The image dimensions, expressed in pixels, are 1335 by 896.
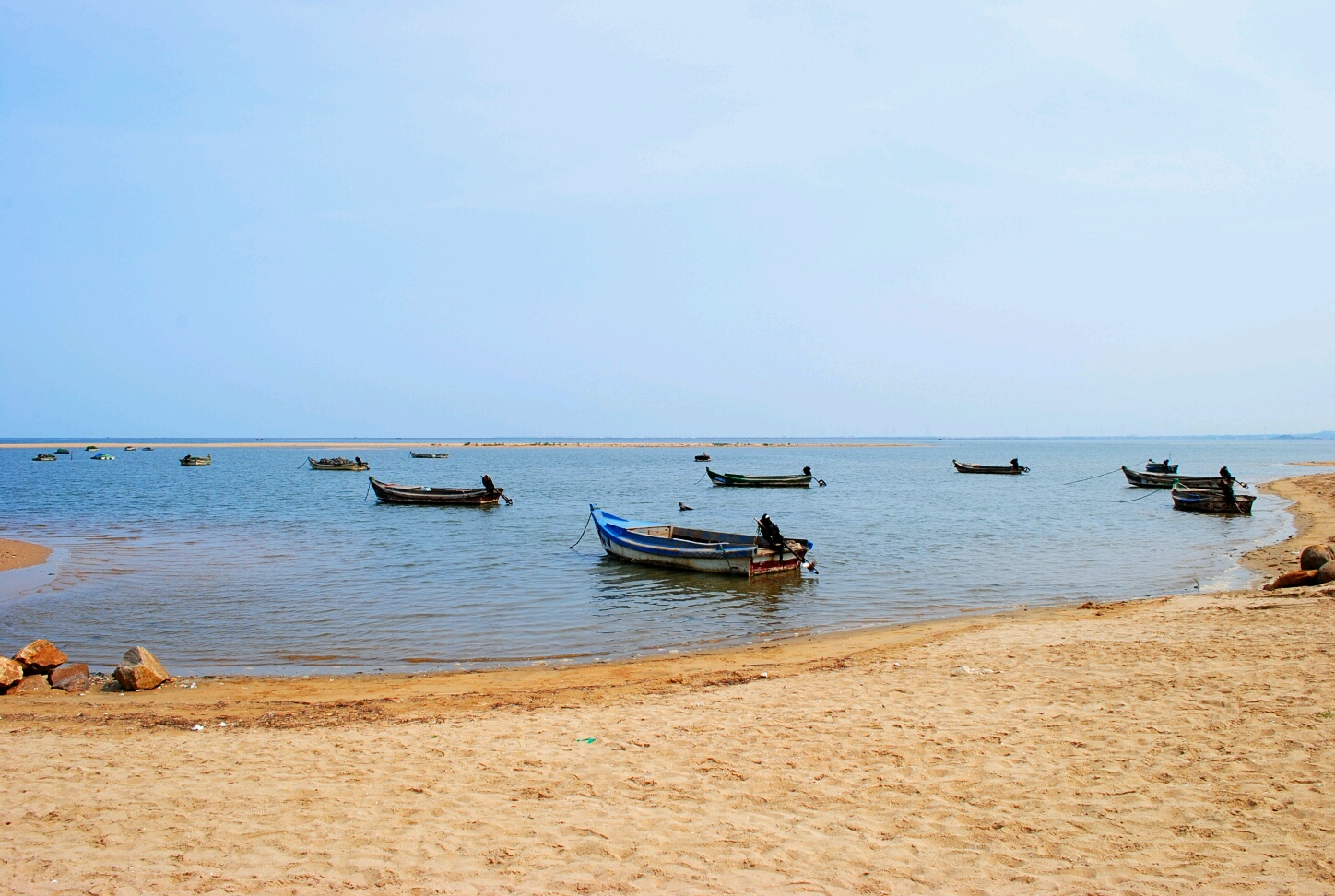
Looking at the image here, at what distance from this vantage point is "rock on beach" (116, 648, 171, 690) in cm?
1072

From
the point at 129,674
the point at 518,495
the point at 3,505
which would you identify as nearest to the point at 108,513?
the point at 3,505

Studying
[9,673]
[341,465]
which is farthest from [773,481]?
[9,673]

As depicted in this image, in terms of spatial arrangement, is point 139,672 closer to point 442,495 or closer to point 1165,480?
point 442,495

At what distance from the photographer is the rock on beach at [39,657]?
1105 centimetres

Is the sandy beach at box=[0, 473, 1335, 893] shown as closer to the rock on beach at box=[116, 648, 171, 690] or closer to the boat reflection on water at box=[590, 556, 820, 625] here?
the rock on beach at box=[116, 648, 171, 690]

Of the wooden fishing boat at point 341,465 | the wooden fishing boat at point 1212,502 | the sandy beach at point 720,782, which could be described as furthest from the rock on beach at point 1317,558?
the wooden fishing boat at point 341,465

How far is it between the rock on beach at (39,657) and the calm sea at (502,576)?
51.6 inches

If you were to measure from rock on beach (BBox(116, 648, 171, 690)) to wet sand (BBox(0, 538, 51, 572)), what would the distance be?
13677 millimetres

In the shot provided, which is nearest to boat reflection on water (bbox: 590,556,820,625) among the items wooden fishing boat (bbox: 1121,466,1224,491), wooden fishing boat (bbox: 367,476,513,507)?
wooden fishing boat (bbox: 367,476,513,507)

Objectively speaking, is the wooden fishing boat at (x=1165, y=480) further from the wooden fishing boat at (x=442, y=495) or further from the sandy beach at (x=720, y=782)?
the sandy beach at (x=720, y=782)

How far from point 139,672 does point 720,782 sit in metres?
8.55

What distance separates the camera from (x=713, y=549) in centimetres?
2039

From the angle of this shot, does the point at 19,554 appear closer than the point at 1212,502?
Yes

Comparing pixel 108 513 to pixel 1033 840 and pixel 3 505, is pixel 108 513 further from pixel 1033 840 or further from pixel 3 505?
pixel 1033 840
